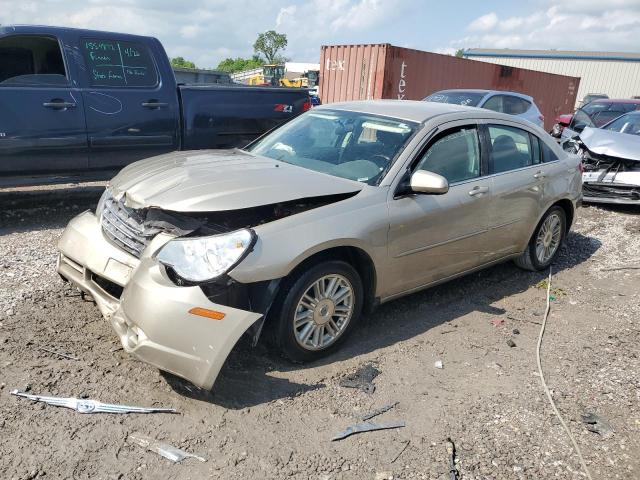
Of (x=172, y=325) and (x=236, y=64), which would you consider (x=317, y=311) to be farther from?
(x=236, y=64)

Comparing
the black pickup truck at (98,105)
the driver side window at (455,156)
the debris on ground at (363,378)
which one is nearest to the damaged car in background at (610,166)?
the driver side window at (455,156)

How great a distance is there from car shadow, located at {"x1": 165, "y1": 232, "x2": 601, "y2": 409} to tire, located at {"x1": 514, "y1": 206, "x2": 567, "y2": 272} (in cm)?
13

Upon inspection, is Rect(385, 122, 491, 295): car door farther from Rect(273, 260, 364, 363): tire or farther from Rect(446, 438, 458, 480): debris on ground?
Rect(446, 438, 458, 480): debris on ground

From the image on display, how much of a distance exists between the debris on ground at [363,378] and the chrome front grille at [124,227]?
1.48 meters

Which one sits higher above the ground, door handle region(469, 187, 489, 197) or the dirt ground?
door handle region(469, 187, 489, 197)

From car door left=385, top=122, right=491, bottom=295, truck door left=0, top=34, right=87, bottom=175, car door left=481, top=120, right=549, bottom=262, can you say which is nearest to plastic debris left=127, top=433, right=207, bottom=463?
car door left=385, top=122, right=491, bottom=295

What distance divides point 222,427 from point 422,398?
1219mm

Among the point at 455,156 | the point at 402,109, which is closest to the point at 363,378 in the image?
the point at 455,156

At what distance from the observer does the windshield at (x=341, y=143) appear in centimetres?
395

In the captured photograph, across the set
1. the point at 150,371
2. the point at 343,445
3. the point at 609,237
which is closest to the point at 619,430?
the point at 343,445

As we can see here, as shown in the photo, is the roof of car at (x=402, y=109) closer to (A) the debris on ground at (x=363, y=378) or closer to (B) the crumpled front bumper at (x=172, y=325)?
(A) the debris on ground at (x=363, y=378)

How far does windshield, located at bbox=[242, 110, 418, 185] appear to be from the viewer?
3949 mm

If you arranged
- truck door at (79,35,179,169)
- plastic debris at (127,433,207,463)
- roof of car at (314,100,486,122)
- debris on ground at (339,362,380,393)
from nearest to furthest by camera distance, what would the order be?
plastic debris at (127,433,207,463)
debris on ground at (339,362,380,393)
roof of car at (314,100,486,122)
truck door at (79,35,179,169)

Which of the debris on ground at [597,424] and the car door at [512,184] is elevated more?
the car door at [512,184]
